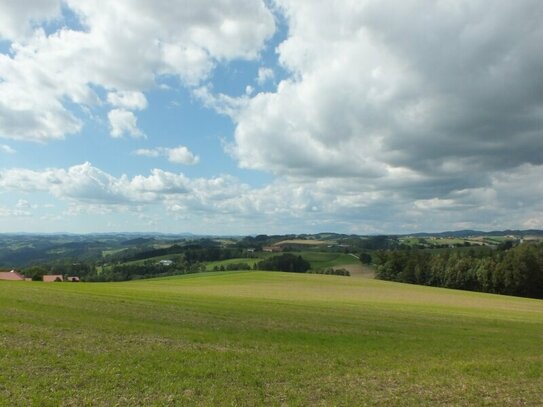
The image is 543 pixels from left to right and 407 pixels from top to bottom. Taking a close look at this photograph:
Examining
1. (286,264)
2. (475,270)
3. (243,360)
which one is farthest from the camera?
(286,264)

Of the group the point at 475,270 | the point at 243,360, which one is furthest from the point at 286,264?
the point at 243,360

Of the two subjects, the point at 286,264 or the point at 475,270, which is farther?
the point at 286,264

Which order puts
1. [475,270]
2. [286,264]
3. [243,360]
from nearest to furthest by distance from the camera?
1. [243,360]
2. [475,270]
3. [286,264]

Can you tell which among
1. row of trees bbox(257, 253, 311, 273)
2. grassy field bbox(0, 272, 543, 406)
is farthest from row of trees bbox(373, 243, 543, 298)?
grassy field bbox(0, 272, 543, 406)

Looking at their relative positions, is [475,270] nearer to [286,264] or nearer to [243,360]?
[286,264]

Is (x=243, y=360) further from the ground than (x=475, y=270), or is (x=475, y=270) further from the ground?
(x=243, y=360)

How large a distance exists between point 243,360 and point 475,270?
349 ft

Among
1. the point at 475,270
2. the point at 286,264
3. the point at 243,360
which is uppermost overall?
the point at 243,360

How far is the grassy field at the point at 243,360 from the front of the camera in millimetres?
13039

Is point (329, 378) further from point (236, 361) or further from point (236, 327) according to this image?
point (236, 327)

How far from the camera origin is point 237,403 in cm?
1248

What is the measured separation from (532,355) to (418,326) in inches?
338

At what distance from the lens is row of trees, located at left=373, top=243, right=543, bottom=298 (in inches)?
3996

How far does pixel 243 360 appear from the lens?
1738cm
